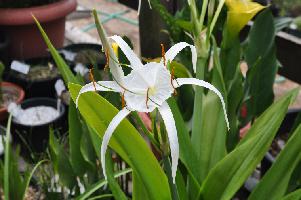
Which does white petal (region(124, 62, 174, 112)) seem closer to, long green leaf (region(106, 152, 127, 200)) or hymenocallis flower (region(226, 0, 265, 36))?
long green leaf (region(106, 152, 127, 200))

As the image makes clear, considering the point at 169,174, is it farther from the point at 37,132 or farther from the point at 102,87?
the point at 37,132

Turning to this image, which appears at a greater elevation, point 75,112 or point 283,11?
point 75,112

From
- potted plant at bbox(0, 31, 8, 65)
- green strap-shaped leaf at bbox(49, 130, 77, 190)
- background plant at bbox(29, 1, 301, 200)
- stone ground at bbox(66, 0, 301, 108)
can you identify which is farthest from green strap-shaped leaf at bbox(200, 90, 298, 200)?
stone ground at bbox(66, 0, 301, 108)

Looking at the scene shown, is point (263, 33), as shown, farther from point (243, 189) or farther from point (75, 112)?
point (75, 112)

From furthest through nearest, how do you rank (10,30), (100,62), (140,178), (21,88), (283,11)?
(283,11)
(10,30)
(100,62)
(21,88)
(140,178)

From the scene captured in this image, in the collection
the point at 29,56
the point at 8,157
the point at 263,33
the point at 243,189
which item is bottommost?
the point at 29,56

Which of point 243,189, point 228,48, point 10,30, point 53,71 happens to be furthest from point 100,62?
point 228,48

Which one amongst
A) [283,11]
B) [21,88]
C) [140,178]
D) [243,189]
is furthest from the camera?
[283,11]

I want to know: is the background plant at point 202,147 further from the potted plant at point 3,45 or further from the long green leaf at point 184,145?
the potted plant at point 3,45

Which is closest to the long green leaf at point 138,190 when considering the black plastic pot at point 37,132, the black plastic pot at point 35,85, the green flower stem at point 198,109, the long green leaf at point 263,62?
the green flower stem at point 198,109

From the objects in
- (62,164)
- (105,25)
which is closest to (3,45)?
(105,25)
